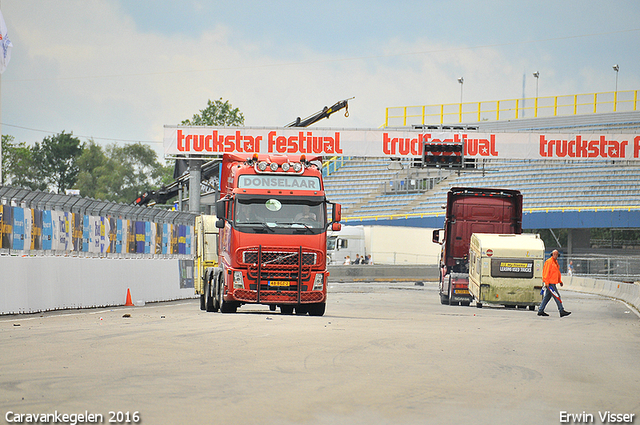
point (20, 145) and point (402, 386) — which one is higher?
point (20, 145)

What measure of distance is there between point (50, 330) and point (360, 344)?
502 cm

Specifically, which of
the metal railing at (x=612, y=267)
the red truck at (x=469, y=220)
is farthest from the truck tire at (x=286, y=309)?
the metal railing at (x=612, y=267)

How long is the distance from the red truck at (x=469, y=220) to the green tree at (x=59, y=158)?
313ft

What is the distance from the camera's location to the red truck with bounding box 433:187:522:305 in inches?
1141

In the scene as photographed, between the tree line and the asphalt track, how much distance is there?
97.2m

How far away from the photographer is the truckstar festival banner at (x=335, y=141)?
40.7 meters

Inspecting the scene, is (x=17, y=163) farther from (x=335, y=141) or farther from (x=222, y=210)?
(x=222, y=210)

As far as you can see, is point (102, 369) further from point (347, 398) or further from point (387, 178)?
point (387, 178)

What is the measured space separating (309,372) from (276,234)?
368 inches

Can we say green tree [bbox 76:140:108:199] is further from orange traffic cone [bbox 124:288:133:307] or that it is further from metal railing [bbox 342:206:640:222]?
orange traffic cone [bbox 124:288:133:307]

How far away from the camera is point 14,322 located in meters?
16.2

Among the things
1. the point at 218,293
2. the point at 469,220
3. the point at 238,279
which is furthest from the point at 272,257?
the point at 469,220

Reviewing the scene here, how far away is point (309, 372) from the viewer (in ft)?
30.9

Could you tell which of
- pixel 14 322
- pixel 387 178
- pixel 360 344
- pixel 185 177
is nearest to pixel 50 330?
pixel 14 322
